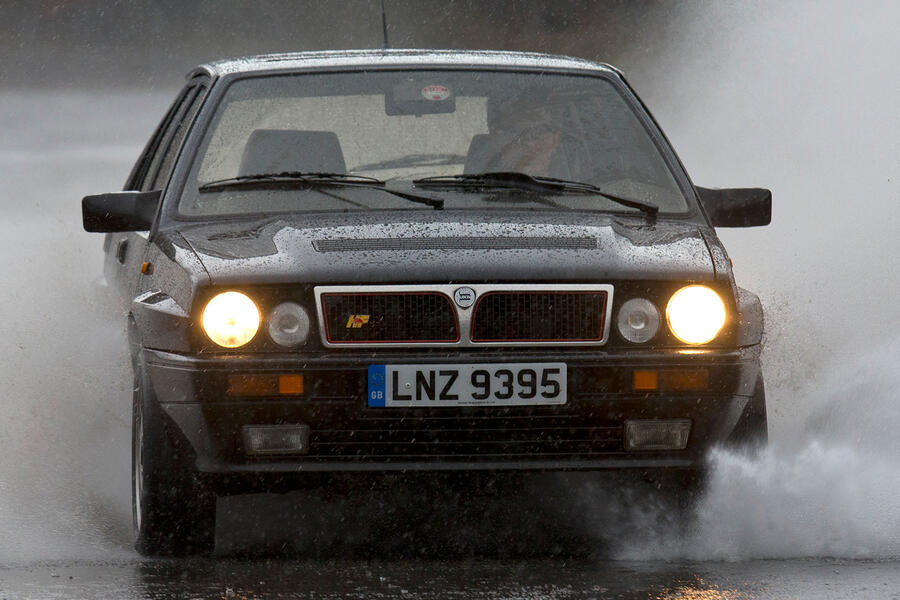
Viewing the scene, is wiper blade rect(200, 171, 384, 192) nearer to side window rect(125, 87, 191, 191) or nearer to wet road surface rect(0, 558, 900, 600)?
side window rect(125, 87, 191, 191)

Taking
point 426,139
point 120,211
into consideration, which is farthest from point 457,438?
point 426,139

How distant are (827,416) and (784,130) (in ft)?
42.2

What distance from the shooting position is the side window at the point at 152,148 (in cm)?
676

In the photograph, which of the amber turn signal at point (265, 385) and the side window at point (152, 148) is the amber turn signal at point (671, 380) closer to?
the amber turn signal at point (265, 385)

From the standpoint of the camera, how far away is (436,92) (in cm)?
600

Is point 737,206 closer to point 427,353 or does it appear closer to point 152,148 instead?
point 427,353

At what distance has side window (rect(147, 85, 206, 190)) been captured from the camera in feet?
19.9

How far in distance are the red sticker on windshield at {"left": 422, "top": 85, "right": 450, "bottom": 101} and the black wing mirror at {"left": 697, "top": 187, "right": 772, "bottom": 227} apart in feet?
3.16

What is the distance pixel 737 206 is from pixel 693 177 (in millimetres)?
10582

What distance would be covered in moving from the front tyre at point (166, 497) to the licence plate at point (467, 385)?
58 centimetres

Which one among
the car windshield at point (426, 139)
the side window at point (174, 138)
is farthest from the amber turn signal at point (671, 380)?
the side window at point (174, 138)

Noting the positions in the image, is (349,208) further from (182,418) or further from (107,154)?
(107,154)

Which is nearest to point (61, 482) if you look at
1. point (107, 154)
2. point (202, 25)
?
point (107, 154)

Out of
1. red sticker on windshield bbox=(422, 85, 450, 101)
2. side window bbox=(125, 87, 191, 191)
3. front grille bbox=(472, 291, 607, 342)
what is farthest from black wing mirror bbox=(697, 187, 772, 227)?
side window bbox=(125, 87, 191, 191)
